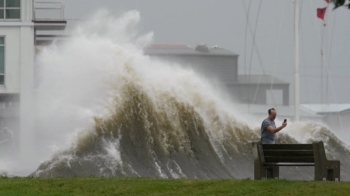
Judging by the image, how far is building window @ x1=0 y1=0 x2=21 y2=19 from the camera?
4956 cm

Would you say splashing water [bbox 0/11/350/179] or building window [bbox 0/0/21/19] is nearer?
splashing water [bbox 0/11/350/179]

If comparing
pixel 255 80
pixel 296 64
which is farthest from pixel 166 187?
pixel 255 80

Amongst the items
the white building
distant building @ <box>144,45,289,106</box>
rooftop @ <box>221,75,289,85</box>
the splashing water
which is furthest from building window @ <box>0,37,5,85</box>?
rooftop @ <box>221,75,289,85</box>

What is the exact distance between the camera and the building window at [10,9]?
49.6m

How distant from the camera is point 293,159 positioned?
1725 cm

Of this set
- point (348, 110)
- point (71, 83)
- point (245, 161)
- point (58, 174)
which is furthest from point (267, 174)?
point (348, 110)

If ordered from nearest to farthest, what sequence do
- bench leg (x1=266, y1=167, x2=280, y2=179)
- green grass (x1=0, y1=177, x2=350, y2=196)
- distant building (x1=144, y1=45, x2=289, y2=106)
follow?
green grass (x1=0, y1=177, x2=350, y2=196)
bench leg (x1=266, y1=167, x2=280, y2=179)
distant building (x1=144, y1=45, x2=289, y2=106)

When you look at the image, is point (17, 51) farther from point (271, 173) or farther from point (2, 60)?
point (271, 173)

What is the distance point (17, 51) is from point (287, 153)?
34.3 m

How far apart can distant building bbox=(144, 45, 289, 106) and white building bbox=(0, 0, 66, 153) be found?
2388 centimetres

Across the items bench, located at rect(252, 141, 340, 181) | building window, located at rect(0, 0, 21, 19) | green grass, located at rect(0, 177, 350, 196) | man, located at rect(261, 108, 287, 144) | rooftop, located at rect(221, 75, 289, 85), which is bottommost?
green grass, located at rect(0, 177, 350, 196)

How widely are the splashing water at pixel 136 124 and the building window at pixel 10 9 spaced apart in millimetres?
11730

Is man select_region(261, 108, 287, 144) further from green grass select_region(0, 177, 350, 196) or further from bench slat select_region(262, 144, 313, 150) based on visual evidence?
green grass select_region(0, 177, 350, 196)

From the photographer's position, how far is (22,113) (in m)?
47.8
